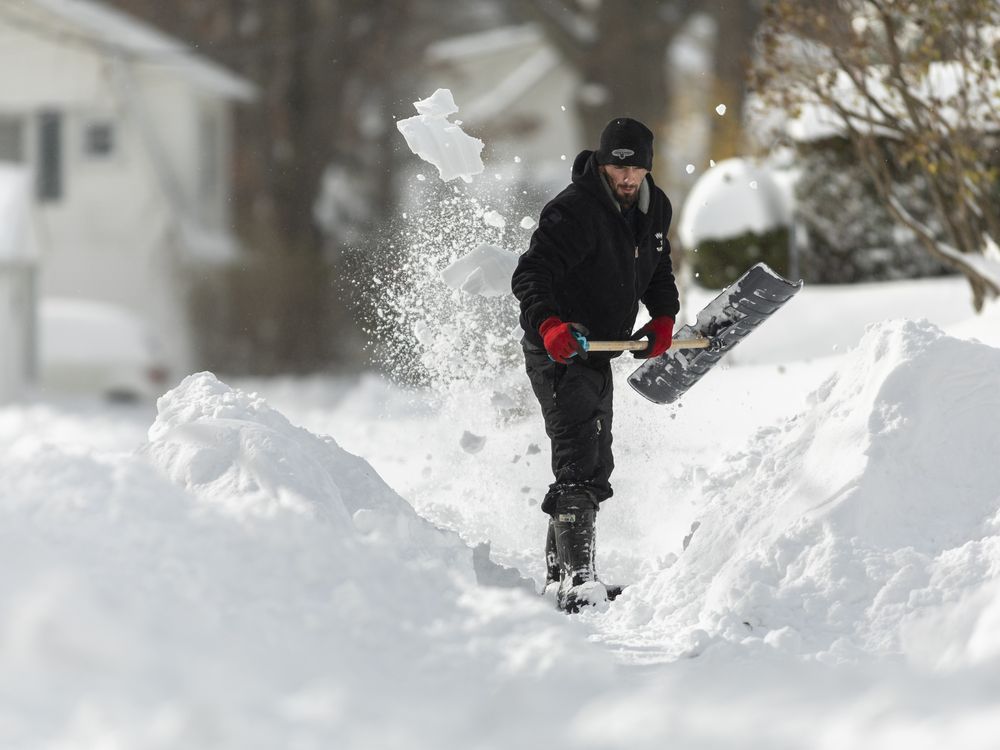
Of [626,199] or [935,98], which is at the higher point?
[935,98]

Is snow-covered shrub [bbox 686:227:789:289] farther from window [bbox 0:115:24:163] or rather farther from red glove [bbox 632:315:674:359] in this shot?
window [bbox 0:115:24:163]

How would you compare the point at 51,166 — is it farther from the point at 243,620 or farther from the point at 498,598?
the point at 243,620

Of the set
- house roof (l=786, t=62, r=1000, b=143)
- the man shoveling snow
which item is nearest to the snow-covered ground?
the man shoveling snow

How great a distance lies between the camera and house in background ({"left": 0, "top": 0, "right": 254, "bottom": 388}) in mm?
22500

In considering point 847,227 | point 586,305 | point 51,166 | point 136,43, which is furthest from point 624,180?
point 51,166

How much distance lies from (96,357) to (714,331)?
1502 cm

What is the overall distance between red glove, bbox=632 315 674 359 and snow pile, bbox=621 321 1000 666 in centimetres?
55

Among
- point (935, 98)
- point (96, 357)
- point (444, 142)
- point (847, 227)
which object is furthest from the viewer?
point (96, 357)

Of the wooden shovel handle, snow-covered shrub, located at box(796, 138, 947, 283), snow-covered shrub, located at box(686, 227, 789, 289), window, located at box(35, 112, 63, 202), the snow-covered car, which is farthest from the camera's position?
window, located at box(35, 112, 63, 202)

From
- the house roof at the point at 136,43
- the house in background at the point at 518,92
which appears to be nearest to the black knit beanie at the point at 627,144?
the house roof at the point at 136,43

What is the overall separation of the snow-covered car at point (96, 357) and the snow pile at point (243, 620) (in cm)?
1462

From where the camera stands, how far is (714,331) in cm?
559

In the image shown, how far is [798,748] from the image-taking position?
300 cm

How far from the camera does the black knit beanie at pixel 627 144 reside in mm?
4941
